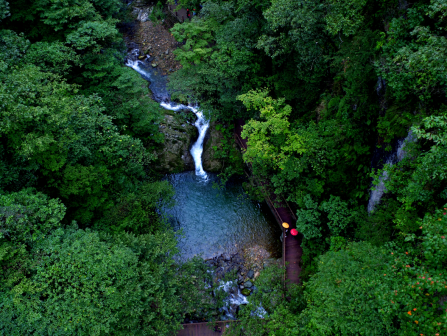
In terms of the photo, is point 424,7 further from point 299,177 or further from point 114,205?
point 114,205

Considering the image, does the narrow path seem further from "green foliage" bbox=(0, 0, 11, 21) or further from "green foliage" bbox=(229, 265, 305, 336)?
"green foliage" bbox=(0, 0, 11, 21)

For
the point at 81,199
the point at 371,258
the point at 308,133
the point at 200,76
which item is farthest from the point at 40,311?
the point at 200,76

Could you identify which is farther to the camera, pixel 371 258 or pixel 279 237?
pixel 279 237

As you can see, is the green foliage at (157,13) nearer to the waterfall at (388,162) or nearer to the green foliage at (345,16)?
the green foliage at (345,16)

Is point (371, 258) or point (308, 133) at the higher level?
point (308, 133)

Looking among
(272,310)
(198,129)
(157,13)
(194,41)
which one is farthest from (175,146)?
(157,13)

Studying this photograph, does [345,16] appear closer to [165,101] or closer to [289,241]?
[289,241]

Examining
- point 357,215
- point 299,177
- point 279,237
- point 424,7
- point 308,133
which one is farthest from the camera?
point 279,237
